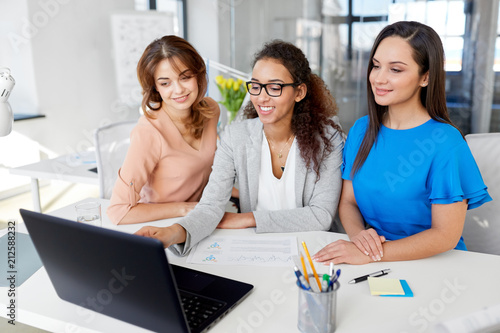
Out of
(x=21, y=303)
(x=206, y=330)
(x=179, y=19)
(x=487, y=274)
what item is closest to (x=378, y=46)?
(x=487, y=274)

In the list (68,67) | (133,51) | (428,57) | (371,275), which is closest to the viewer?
(371,275)

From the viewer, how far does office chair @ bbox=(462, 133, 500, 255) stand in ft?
5.13

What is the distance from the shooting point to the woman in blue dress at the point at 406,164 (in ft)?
4.09

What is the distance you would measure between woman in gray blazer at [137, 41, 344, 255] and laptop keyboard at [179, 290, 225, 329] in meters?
0.45

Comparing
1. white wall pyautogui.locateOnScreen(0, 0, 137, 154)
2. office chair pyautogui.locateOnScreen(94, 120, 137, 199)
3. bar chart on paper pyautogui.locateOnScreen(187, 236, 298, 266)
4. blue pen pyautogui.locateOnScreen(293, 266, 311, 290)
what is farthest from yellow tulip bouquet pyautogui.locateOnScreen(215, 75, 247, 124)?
white wall pyautogui.locateOnScreen(0, 0, 137, 154)

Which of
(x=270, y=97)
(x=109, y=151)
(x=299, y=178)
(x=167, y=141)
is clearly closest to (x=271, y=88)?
(x=270, y=97)

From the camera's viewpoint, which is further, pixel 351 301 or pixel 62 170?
pixel 62 170

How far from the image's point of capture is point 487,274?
1138 mm

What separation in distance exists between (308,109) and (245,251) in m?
0.64

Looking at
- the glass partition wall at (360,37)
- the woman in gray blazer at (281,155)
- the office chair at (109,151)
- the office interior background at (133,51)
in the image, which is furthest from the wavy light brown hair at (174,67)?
the glass partition wall at (360,37)

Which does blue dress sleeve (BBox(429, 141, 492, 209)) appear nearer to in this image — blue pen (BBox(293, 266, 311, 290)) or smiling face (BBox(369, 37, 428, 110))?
smiling face (BBox(369, 37, 428, 110))

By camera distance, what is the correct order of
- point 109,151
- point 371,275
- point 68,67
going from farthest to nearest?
point 68,67, point 109,151, point 371,275

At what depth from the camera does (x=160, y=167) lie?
5.56 feet

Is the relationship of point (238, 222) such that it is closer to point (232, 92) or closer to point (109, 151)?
point (109, 151)
